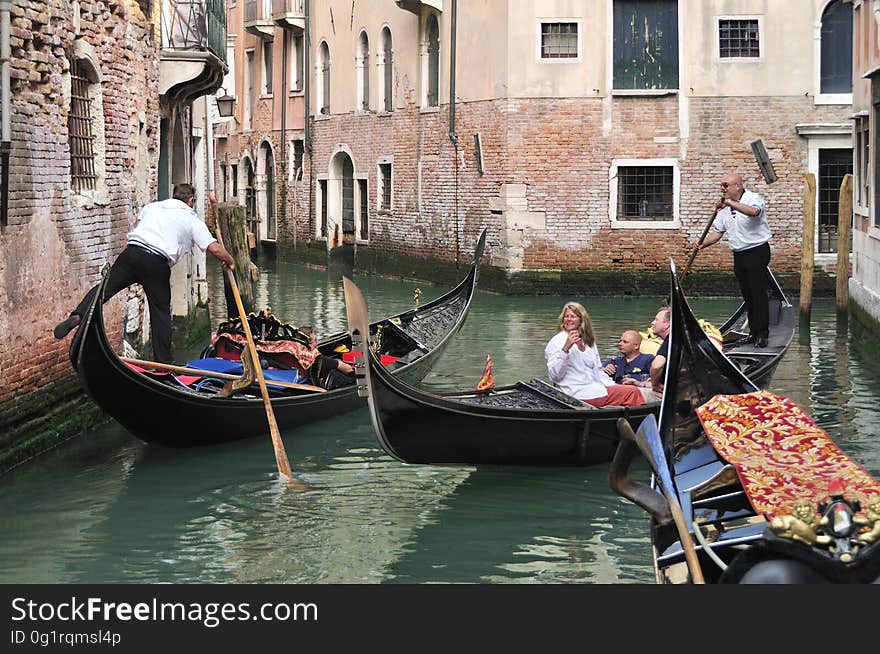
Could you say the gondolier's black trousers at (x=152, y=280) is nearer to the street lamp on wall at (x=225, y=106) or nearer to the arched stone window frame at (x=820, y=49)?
the street lamp on wall at (x=225, y=106)

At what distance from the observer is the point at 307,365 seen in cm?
697

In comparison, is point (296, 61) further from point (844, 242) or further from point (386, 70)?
point (844, 242)

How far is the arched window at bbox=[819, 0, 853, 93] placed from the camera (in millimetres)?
13406

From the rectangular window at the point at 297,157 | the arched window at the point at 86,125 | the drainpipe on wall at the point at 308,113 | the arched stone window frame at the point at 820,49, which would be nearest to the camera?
the arched window at the point at 86,125

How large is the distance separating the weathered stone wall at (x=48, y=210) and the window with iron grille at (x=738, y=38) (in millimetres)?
7320

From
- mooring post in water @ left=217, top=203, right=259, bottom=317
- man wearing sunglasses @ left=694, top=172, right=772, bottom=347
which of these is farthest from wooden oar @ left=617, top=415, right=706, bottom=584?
mooring post in water @ left=217, top=203, right=259, bottom=317

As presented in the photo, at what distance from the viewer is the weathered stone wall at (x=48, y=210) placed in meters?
5.66

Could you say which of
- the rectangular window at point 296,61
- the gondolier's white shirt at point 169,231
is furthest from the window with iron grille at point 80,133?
the rectangular window at point 296,61

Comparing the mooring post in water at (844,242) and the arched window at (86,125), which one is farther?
the mooring post in water at (844,242)

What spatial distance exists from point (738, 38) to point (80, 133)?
8182 millimetres

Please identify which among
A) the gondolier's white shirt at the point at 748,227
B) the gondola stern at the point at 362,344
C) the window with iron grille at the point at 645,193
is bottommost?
the gondola stern at the point at 362,344

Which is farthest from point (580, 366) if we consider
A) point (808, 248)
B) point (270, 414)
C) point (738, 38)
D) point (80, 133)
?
point (738, 38)
